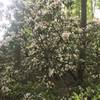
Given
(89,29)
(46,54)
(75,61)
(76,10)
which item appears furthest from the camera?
(76,10)

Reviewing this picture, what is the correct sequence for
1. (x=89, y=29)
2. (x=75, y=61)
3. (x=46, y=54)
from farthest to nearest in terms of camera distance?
(x=89, y=29), (x=75, y=61), (x=46, y=54)

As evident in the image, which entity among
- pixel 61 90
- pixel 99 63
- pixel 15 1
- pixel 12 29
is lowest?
pixel 61 90

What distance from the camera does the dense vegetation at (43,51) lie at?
8820mm

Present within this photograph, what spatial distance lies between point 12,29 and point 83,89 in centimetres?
319

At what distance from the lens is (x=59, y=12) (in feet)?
30.1

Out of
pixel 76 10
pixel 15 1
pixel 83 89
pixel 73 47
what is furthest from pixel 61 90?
pixel 76 10


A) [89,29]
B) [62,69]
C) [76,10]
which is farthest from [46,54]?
[76,10]

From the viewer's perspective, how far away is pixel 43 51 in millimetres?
8812

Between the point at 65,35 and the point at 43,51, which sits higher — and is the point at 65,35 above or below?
above

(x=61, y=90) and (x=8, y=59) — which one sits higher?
(x=8, y=59)

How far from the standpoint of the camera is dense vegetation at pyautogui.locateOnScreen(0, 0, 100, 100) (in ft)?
28.9

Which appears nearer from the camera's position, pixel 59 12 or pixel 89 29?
pixel 59 12

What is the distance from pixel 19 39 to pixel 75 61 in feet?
6.76

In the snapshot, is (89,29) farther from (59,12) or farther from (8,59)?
(8,59)
